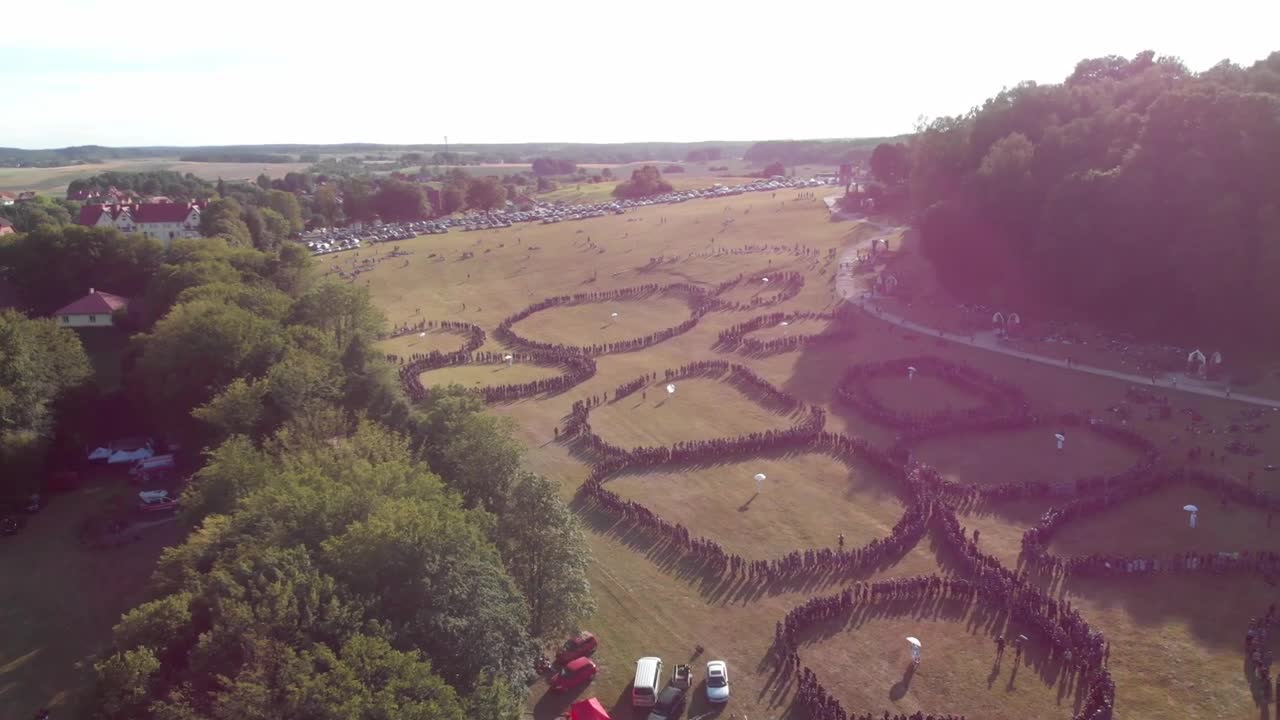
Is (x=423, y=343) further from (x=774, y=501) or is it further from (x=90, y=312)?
(x=774, y=501)

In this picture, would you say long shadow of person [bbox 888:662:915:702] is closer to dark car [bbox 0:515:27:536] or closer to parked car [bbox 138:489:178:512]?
parked car [bbox 138:489:178:512]

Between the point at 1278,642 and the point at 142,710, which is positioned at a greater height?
the point at 142,710

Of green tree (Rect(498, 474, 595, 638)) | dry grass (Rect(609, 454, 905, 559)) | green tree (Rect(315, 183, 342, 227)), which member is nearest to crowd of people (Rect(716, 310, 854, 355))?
dry grass (Rect(609, 454, 905, 559))

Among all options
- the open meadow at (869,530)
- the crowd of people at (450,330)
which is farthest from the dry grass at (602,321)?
the crowd of people at (450,330)

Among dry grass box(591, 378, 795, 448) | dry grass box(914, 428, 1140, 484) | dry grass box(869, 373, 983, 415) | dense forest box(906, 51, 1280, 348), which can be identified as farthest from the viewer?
dense forest box(906, 51, 1280, 348)

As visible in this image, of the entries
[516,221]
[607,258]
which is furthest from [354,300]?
[516,221]

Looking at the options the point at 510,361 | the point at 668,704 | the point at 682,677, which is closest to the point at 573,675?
the point at 668,704

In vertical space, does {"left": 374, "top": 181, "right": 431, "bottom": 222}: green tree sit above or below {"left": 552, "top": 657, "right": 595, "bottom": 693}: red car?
above

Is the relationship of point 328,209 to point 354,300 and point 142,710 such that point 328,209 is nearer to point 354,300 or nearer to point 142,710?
point 354,300
